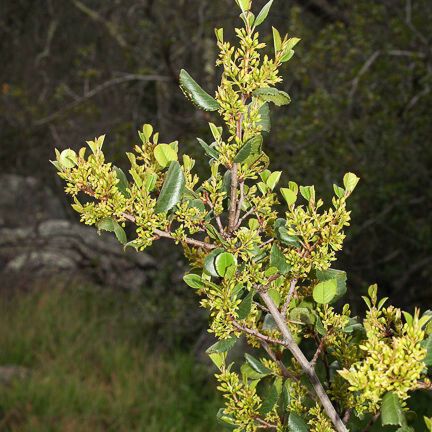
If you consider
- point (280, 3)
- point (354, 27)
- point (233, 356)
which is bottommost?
point (233, 356)

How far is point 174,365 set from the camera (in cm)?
509

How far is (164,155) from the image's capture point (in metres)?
1.03

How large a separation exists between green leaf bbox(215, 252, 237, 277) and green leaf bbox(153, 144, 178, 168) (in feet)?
0.63

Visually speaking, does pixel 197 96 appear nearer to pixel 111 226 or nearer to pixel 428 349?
pixel 111 226

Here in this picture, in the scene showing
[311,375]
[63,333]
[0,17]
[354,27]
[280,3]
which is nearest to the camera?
[311,375]

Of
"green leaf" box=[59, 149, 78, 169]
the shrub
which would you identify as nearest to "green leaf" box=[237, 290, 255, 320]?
the shrub

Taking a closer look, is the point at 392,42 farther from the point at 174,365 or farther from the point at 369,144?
the point at 174,365

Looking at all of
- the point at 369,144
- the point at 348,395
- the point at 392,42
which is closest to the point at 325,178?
the point at 369,144

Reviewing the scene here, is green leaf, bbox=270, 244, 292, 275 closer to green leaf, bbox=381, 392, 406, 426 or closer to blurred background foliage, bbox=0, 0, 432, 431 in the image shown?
green leaf, bbox=381, 392, 406, 426

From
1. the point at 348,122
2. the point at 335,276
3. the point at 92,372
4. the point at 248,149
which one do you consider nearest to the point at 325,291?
the point at 335,276

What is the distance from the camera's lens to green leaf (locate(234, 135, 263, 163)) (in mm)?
952

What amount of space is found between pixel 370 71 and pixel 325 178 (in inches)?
40.7

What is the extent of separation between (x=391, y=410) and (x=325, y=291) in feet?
0.76

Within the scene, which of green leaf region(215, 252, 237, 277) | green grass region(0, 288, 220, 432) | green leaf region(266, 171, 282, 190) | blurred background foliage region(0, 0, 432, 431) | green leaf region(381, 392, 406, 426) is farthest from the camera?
blurred background foliage region(0, 0, 432, 431)
